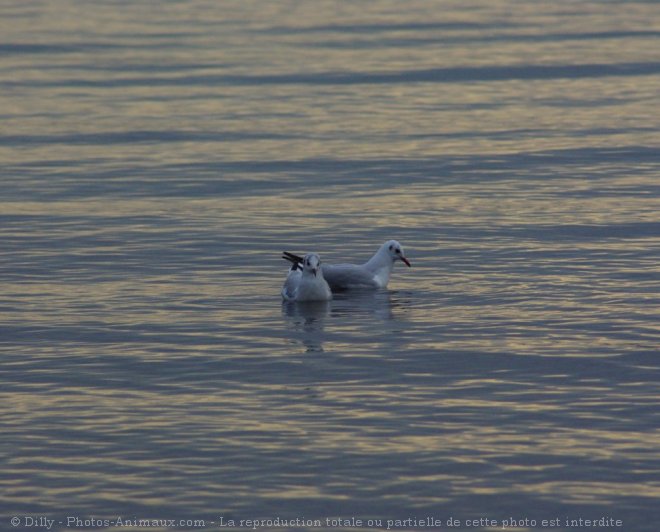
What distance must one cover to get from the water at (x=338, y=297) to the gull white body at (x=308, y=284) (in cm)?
26

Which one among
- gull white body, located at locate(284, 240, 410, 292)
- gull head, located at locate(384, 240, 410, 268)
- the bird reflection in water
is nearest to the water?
the bird reflection in water

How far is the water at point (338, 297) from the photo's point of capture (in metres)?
14.7

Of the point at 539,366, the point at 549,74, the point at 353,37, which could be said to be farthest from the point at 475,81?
the point at 539,366

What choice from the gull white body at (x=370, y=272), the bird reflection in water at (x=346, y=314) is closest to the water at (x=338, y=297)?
the bird reflection in water at (x=346, y=314)

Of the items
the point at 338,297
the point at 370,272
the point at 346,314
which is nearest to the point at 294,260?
the point at 338,297

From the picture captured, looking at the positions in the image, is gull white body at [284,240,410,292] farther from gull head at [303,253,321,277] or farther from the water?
gull head at [303,253,321,277]

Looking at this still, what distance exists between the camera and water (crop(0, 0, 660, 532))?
1472cm

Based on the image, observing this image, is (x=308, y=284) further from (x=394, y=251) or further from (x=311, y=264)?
(x=394, y=251)

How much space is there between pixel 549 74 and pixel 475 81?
247 cm

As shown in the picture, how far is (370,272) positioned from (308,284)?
4.67ft

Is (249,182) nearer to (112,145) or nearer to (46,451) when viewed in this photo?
(112,145)

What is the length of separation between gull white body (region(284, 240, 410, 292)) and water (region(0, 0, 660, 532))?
0.24 metres

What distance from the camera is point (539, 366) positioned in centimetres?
1827

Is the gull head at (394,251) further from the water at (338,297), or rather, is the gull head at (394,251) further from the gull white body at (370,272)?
the water at (338,297)
